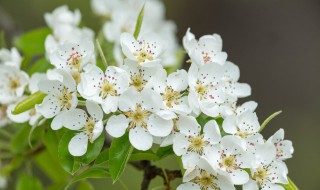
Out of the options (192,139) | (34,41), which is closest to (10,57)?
(34,41)

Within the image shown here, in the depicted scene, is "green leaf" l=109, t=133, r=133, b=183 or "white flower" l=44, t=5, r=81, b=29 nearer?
"green leaf" l=109, t=133, r=133, b=183

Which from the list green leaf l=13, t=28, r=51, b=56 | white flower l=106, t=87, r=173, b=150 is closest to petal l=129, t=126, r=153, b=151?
white flower l=106, t=87, r=173, b=150

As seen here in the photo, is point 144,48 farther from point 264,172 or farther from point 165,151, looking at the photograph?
point 264,172

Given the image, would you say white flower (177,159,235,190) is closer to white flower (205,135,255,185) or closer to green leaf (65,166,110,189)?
white flower (205,135,255,185)

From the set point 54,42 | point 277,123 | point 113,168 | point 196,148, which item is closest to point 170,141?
point 196,148

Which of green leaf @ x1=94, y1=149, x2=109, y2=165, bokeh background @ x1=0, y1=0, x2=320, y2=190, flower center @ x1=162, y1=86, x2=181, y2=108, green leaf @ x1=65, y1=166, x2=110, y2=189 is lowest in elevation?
bokeh background @ x1=0, y1=0, x2=320, y2=190

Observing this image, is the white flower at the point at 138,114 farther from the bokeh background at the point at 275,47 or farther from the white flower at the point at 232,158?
the bokeh background at the point at 275,47

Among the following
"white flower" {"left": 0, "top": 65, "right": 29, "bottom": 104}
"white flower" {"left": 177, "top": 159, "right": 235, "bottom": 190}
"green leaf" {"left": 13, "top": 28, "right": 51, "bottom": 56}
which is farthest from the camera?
"green leaf" {"left": 13, "top": 28, "right": 51, "bottom": 56}

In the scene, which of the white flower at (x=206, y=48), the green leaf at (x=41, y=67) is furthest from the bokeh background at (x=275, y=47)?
the white flower at (x=206, y=48)
